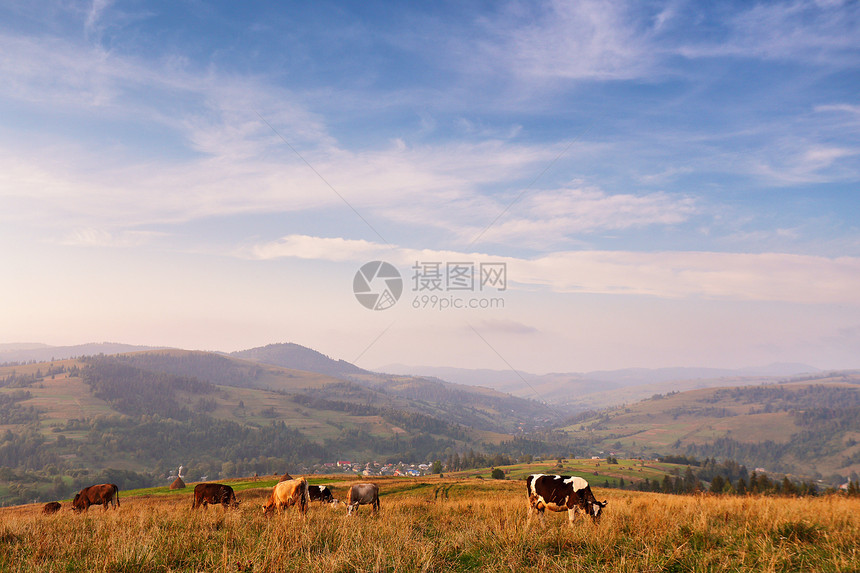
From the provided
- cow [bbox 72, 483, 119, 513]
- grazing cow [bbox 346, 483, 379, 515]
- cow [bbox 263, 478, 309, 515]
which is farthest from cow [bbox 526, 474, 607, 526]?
cow [bbox 72, 483, 119, 513]

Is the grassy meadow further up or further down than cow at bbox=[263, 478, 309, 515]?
further up

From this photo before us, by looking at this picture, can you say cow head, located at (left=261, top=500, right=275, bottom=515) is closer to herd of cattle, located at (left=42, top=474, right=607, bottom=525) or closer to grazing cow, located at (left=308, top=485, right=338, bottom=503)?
herd of cattle, located at (left=42, top=474, right=607, bottom=525)

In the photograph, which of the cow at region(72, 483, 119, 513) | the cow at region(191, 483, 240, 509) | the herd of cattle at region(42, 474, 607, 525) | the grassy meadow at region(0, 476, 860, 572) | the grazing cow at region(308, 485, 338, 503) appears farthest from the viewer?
the cow at region(72, 483, 119, 513)

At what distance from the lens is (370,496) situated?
20203mm

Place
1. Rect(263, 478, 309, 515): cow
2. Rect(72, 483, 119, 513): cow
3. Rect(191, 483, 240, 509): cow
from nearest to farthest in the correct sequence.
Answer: Rect(263, 478, 309, 515): cow, Rect(191, 483, 240, 509): cow, Rect(72, 483, 119, 513): cow

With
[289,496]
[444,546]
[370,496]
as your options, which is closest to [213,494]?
[289,496]

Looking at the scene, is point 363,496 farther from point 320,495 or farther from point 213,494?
point 213,494

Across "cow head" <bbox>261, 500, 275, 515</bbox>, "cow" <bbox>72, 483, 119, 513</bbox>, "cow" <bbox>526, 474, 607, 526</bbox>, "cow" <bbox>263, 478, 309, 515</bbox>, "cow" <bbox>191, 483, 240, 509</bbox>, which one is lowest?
"cow" <bbox>72, 483, 119, 513</bbox>

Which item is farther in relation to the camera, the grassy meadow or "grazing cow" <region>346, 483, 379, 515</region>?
"grazing cow" <region>346, 483, 379, 515</region>

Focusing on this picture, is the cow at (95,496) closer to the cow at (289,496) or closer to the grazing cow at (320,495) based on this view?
the grazing cow at (320,495)

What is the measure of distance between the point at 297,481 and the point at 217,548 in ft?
34.1

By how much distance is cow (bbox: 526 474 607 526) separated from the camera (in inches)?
603

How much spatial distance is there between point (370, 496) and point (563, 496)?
9.07m

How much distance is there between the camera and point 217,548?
30.8 ft
